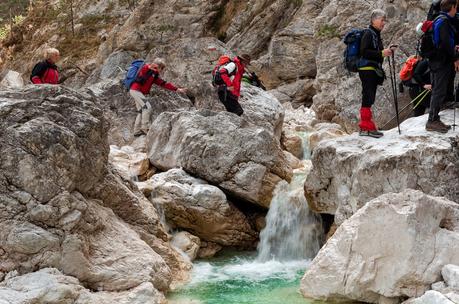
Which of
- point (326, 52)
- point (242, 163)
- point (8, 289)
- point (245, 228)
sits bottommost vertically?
point (8, 289)

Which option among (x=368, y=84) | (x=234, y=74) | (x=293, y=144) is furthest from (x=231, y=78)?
(x=293, y=144)

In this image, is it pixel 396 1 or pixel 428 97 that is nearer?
pixel 428 97

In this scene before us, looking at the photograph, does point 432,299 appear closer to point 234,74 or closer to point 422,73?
point 422,73

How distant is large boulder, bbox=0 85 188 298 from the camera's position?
322 inches

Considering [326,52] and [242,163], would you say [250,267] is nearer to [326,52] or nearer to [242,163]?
[242,163]

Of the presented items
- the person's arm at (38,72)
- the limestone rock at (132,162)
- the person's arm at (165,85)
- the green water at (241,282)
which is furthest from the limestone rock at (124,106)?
the green water at (241,282)

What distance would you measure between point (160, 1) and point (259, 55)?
33.6 ft

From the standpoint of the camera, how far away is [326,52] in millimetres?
24531

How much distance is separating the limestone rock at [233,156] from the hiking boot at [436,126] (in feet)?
13.7

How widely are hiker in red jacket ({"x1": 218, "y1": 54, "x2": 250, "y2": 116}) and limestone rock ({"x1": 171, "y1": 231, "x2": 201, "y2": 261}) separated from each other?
4429 millimetres

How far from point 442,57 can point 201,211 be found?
639cm

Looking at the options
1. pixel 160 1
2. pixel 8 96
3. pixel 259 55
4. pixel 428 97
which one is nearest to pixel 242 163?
pixel 428 97

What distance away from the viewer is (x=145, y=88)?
17859mm

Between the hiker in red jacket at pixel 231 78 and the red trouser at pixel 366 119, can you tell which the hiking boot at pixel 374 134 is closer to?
the red trouser at pixel 366 119
